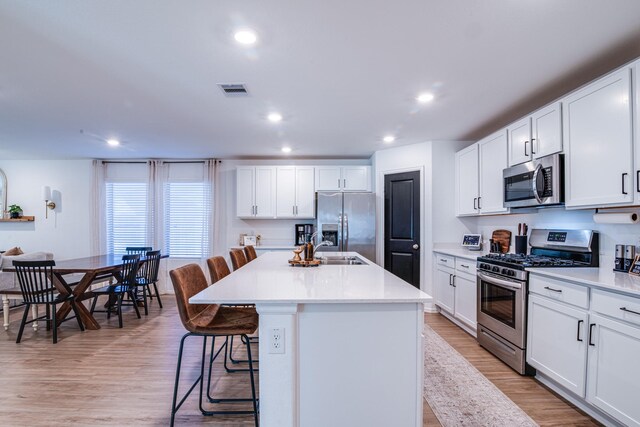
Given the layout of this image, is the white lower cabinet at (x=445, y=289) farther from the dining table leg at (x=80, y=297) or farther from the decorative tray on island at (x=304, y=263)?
the dining table leg at (x=80, y=297)

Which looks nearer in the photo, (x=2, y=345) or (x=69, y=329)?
(x=2, y=345)

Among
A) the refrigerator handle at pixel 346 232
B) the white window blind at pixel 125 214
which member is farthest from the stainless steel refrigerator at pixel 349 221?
the white window blind at pixel 125 214

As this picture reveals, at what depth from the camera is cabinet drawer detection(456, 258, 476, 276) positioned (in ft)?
11.0

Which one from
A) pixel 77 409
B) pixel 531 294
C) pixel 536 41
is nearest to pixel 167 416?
pixel 77 409

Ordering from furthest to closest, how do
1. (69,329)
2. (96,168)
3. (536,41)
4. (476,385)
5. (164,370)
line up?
1. (96,168)
2. (69,329)
3. (164,370)
4. (476,385)
5. (536,41)

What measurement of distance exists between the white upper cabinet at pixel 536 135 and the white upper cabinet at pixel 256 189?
3.59m

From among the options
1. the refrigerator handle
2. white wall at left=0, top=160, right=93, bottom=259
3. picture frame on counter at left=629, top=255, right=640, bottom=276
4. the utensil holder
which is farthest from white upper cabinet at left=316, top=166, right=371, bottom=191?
white wall at left=0, top=160, right=93, bottom=259

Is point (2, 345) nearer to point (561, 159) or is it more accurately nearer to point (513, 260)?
point (513, 260)

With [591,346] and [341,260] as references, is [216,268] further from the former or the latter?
[591,346]

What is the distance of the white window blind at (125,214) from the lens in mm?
5809

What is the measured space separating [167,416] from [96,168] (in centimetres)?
540

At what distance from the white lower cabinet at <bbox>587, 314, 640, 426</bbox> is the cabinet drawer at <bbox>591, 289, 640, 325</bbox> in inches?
1.7

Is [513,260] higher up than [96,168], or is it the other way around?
[96,168]

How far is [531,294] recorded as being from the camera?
8.11 feet
